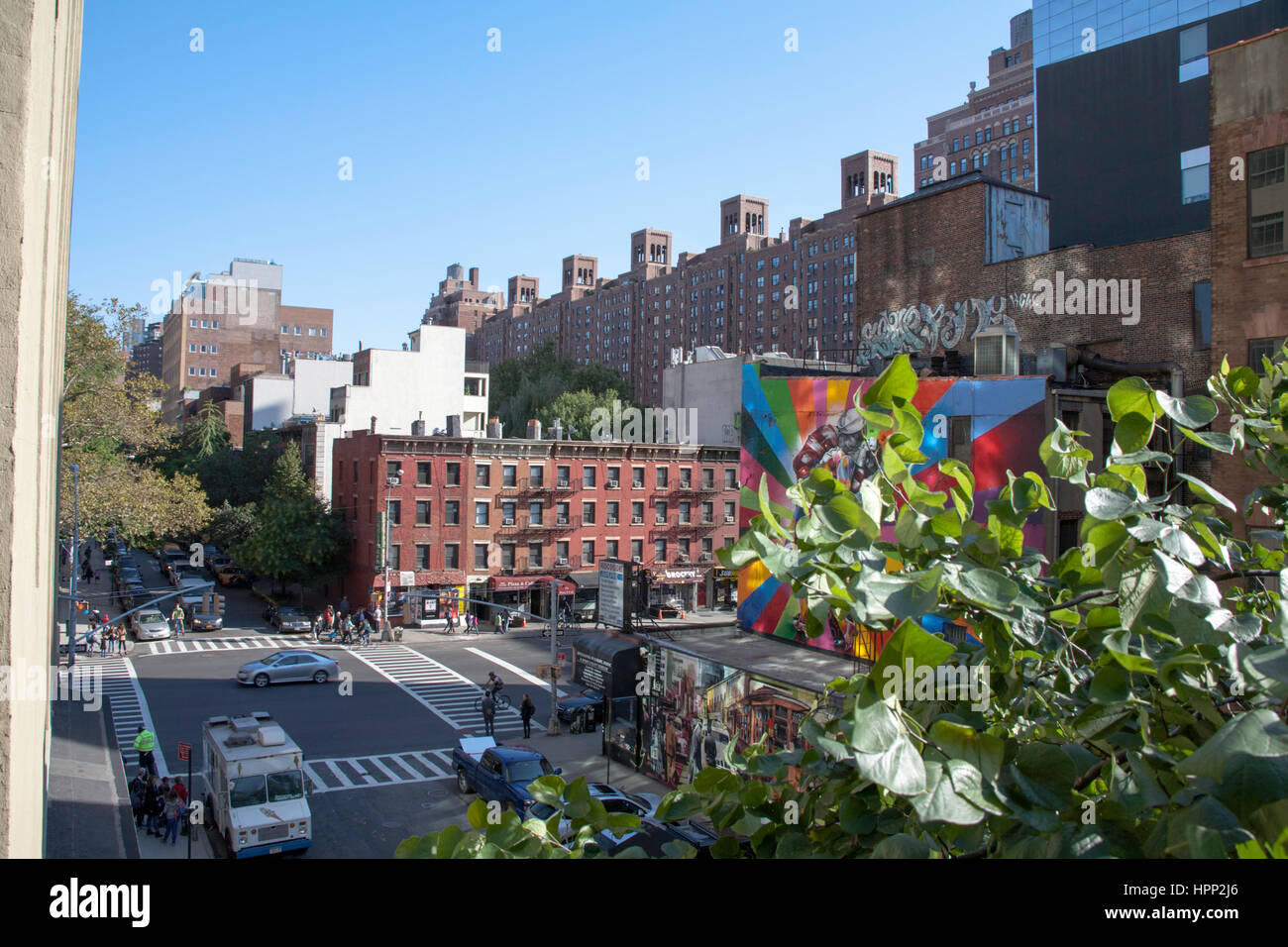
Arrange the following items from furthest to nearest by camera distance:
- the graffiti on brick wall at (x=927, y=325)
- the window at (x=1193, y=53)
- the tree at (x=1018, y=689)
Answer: the window at (x=1193, y=53)
the graffiti on brick wall at (x=927, y=325)
the tree at (x=1018, y=689)

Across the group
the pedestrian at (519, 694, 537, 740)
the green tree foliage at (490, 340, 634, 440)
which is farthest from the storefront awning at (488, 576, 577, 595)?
the pedestrian at (519, 694, 537, 740)

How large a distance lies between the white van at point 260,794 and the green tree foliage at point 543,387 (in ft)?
172

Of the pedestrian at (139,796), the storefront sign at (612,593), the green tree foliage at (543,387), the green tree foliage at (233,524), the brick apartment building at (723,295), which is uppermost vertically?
the brick apartment building at (723,295)

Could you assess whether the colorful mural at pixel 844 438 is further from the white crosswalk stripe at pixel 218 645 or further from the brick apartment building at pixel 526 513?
the white crosswalk stripe at pixel 218 645

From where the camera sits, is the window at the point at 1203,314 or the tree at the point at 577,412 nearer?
the window at the point at 1203,314

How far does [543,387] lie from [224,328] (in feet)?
196

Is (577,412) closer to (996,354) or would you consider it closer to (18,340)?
(996,354)

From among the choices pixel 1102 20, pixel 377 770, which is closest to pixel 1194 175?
pixel 1102 20

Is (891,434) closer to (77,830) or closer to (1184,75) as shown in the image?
(77,830)

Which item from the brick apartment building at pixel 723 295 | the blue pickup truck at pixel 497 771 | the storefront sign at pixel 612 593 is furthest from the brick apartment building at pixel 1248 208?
the brick apartment building at pixel 723 295

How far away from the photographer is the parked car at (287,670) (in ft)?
115

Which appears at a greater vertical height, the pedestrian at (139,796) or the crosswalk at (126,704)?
the pedestrian at (139,796)

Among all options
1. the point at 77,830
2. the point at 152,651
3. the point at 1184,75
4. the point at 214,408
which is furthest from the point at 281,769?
the point at 214,408

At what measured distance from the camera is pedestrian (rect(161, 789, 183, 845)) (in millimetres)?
19562
